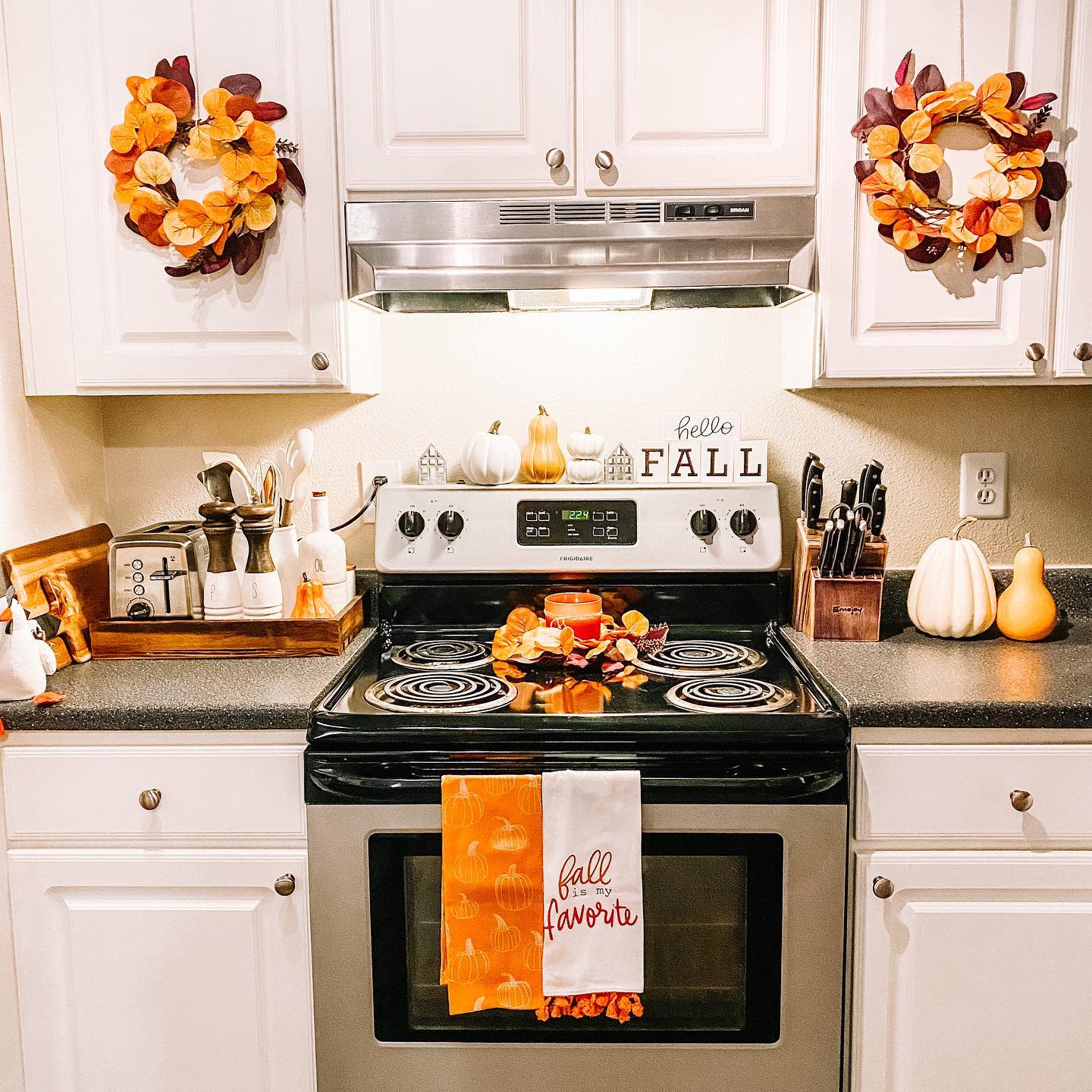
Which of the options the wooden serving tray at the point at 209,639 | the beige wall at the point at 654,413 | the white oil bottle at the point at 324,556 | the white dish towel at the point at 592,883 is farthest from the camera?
the beige wall at the point at 654,413

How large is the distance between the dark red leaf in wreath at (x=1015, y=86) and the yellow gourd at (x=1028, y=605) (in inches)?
30.3

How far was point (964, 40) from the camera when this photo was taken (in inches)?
61.7

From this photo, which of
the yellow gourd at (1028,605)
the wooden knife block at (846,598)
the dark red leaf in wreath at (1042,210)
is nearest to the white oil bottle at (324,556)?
the wooden knife block at (846,598)

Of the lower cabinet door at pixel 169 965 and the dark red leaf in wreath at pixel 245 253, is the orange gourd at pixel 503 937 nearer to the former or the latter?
the lower cabinet door at pixel 169 965

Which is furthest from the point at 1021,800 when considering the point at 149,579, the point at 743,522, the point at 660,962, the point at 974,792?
the point at 149,579

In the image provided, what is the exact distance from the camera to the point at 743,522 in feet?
5.97

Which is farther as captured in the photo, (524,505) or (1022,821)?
(524,505)

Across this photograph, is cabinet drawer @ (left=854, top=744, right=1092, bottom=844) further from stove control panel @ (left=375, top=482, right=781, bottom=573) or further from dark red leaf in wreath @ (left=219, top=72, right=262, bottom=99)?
dark red leaf in wreath @ (left=219, top=72, right=262, bottom=99)

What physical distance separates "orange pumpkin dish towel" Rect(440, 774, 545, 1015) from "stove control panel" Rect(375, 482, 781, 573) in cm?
59

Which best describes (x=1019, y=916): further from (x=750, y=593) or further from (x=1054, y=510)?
(x=1054, y=510)

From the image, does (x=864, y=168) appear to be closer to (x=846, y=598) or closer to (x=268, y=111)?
(x=846, y=598)

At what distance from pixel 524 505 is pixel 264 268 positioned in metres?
0.63

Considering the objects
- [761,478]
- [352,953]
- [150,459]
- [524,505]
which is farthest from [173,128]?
[352,953]

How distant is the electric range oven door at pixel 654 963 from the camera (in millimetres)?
1366
